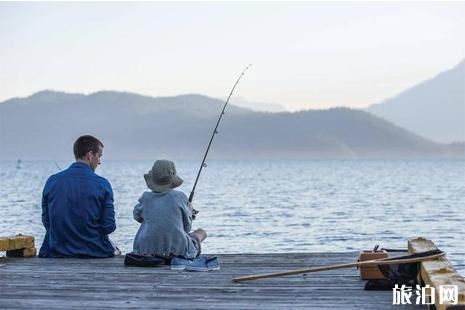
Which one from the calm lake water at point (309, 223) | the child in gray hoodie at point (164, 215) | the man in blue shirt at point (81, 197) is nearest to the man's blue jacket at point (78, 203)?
the man in blue shirt at point (81, 197)

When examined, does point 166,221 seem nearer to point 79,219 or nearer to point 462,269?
point 79,219

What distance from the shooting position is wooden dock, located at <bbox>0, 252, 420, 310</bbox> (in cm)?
582

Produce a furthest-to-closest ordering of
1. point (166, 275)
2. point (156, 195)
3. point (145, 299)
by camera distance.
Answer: point (156, 195) → point (166, 275) → point (145, 299)

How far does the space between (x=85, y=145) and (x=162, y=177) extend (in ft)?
2.58

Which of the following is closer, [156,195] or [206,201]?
[156,195]

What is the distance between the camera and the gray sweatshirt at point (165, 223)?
754 cm

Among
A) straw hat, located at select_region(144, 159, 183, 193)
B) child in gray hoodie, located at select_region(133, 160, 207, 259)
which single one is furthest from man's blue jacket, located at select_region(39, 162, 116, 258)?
straw hat, located at select_region(144, 159, 183, 193)

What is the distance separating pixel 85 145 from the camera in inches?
307

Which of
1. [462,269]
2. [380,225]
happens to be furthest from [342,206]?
[462,269]

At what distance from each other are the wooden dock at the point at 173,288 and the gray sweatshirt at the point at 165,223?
210 millimetres

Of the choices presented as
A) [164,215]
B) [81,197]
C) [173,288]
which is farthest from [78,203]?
[173,288]

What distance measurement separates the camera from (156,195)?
761 centimetres

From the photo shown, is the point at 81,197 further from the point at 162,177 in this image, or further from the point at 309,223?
the point at 309,223

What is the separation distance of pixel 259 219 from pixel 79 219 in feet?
81.9
